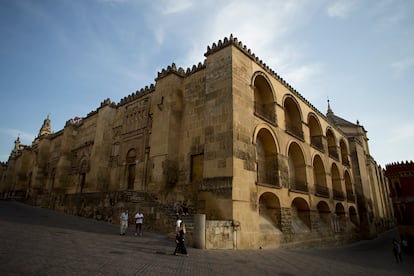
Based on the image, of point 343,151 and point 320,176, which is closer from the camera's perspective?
point 320,176

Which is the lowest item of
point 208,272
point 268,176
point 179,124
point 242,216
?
point 208,272

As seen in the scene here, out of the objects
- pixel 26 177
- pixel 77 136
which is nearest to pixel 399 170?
pixel 77 136

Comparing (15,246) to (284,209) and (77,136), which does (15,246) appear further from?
(77,136)

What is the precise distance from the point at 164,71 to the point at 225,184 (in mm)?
10433

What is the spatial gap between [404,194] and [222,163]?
1420 centimetres

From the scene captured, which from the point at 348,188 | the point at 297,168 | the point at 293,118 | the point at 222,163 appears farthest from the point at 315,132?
the point at 222,163

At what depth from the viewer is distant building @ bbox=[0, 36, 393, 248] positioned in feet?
37.1

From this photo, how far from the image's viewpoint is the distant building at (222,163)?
445 inches

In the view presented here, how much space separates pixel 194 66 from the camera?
16.5 meters

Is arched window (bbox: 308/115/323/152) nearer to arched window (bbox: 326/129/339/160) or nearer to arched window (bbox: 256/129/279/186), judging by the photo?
arched window (bbox: 326/129/339/160)

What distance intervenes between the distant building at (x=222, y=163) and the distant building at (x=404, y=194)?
4.30m

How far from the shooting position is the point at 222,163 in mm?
11430

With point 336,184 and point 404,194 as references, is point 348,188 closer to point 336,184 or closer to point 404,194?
point 336,184

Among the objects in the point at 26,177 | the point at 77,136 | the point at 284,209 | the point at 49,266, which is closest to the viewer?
the point at 49,266
